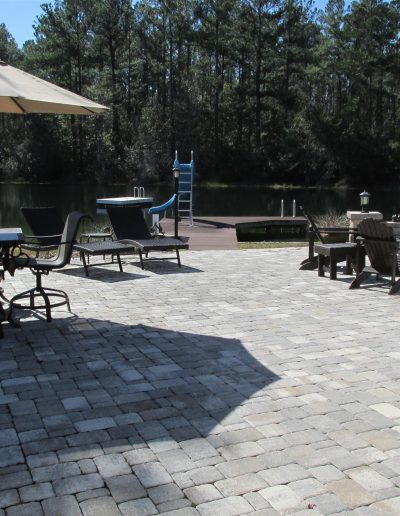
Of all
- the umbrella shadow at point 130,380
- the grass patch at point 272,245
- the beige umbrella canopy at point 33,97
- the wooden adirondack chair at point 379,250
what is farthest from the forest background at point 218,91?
the umbrella shadow at point 130,380

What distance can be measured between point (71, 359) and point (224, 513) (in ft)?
6.19

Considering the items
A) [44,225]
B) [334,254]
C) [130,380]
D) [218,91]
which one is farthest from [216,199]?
[130,380]

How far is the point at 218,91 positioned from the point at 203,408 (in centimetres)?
4168

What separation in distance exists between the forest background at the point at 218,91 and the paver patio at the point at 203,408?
35.8 metres

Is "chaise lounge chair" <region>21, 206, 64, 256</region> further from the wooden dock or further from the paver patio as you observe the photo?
the wooden dock

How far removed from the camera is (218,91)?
42719 millimetres

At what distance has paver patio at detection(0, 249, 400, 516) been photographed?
7.33 feet

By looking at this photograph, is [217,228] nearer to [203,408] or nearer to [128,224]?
[128,224]

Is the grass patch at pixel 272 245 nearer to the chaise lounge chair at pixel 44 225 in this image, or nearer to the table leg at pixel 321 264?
the table leg at pixel 321 264

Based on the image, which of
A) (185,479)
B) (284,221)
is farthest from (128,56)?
(185,479)

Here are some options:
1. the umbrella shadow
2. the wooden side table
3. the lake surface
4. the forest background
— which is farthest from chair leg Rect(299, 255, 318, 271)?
the forest background

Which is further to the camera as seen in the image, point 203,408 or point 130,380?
point 130,380

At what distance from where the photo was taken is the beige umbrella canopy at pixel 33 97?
3.67m

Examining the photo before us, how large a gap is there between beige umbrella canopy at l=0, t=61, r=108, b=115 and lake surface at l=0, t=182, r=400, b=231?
52.1 ft
